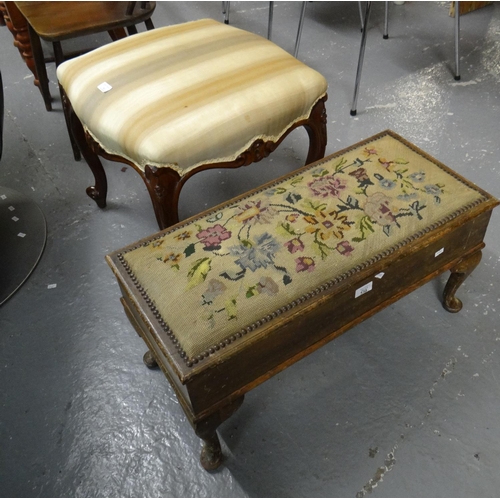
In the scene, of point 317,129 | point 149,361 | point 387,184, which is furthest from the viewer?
point 317,129

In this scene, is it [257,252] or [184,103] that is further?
[184,103]

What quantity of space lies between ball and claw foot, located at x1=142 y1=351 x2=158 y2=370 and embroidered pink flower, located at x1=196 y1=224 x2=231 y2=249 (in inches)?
13.9

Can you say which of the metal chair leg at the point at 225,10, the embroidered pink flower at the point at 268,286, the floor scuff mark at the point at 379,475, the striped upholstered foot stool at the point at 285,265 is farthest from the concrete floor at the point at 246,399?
the metal chair leg at the point at 225,10

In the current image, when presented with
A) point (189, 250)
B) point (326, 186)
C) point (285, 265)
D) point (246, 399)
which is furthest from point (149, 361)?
point (326, 186)

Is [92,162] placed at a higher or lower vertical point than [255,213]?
lower

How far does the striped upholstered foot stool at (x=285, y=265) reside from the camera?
0.84 meters

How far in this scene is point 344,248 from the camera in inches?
36.7

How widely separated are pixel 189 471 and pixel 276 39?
2023mm

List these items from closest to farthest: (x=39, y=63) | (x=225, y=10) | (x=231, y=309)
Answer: (x=231, y=309), (x=39, y=63), (x=225, y=10)

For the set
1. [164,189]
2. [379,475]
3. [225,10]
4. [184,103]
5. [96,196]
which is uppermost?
[184,103]

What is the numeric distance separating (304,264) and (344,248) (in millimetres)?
88

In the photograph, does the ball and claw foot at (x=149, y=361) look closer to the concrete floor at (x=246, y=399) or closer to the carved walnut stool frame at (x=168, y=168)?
the concrete floor at (x=246, y=399)

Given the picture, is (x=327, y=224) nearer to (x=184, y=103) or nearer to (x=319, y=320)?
(x=319, y=320)

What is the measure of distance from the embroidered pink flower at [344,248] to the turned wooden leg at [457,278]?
0.34m
